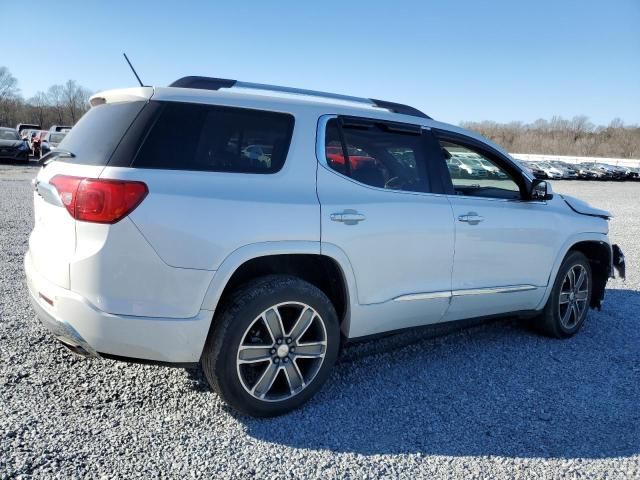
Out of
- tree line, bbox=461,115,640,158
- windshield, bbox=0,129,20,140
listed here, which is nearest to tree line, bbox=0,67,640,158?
tree line, bbox=461,115,640,158

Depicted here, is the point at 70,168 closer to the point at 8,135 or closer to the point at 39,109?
the point at 8,135

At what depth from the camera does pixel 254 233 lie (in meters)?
2.87

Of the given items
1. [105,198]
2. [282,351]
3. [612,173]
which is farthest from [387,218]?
[612,173]

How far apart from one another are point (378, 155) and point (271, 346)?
4.85 feet

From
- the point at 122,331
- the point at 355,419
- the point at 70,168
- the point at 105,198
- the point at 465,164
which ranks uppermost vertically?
the point at 465,164

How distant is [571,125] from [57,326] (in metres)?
134

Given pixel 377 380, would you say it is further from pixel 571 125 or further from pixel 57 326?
pixel 571 125

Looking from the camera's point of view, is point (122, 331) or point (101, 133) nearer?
point (122, 331)

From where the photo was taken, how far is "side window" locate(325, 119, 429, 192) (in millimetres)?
3385

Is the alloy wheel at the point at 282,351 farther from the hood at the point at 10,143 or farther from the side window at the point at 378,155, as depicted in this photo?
the hood at the point at 10,143

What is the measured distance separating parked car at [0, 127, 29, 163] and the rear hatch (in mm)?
24272

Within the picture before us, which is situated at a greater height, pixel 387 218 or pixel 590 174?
pixel 590 174

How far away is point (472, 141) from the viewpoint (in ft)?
13.7

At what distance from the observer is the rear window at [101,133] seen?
2793mm
